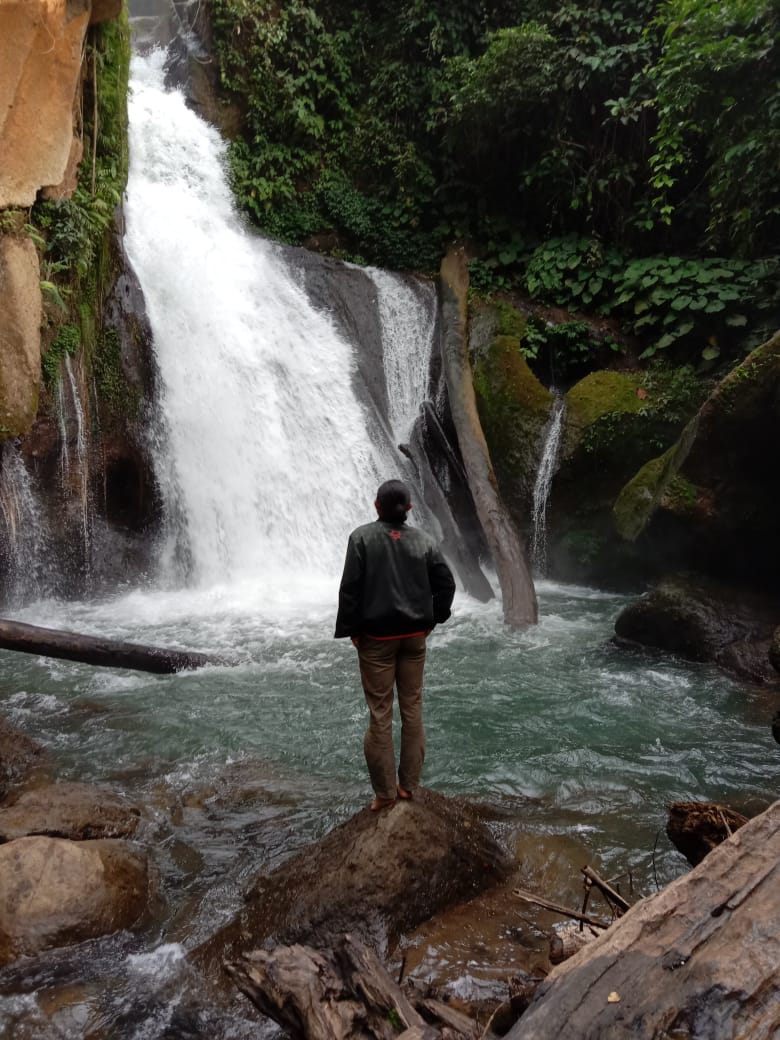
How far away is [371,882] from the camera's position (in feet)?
11.9

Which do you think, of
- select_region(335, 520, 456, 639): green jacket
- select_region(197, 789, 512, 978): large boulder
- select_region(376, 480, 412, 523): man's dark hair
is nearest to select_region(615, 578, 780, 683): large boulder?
select_region(197, 789, 512, 978): large boulder

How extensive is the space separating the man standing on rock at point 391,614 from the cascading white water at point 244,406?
6.41 metres

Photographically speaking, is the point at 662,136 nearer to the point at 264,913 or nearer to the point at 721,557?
the point at 721,557

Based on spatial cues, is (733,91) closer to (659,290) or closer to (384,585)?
(659,290)

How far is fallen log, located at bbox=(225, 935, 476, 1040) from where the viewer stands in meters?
2.35

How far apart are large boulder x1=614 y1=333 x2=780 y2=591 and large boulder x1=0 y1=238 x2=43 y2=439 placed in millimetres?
6950

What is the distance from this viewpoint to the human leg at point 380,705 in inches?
152

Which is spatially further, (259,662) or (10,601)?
(10,601)

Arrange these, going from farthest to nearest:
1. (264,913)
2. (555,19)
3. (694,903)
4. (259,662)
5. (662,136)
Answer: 1. (555,19)
2. (662,136)
3. (259,662)
4. (264,913)
5. (694,903)

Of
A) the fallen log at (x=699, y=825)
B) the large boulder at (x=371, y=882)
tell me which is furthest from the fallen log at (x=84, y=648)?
the fallen log at (x=699, y=825)

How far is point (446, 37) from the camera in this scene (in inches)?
597

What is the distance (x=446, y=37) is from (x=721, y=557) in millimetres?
12556

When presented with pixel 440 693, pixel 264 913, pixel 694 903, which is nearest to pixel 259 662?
pixel 440 693

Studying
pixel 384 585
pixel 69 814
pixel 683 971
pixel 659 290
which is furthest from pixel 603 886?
pixel 659 290
